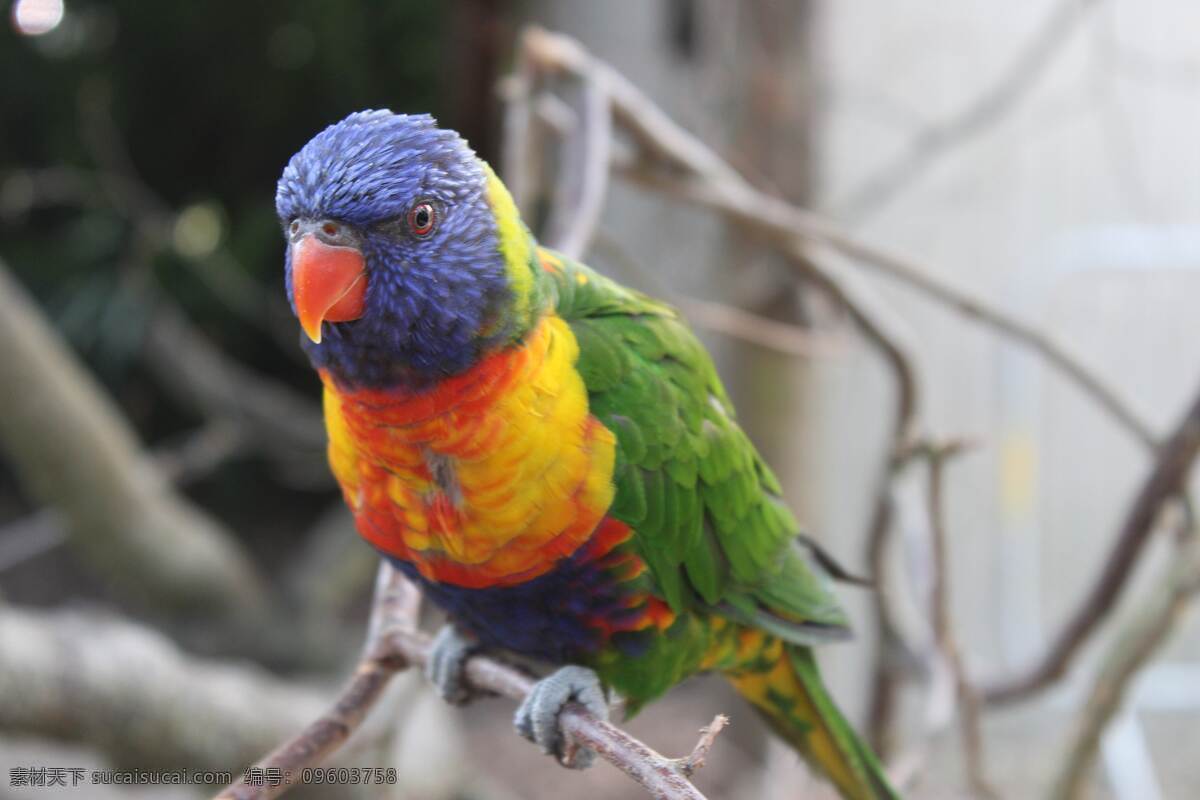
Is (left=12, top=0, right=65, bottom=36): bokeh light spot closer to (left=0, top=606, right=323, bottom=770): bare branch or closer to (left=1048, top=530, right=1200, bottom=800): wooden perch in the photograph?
(left=0, top=606, right=323, bottom=770): bare branch

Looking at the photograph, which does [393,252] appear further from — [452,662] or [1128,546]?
[1128,546]

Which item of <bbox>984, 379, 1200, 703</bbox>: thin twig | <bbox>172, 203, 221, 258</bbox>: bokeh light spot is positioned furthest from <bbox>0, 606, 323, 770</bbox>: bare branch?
<bbox>172, 203, 221, 258</bbox>: bokeh light spot

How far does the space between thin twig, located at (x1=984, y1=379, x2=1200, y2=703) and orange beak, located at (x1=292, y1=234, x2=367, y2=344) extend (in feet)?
4.08

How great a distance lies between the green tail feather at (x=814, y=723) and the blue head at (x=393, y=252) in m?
0.74

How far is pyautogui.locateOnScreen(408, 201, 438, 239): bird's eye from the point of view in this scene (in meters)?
1.02

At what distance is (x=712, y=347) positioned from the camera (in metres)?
4.17

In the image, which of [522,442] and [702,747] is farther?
[522,442]

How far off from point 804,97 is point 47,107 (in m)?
3.37

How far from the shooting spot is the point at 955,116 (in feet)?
12.1

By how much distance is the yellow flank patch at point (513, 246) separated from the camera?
1.09m

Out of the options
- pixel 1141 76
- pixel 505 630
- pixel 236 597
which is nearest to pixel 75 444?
pixel 236 597

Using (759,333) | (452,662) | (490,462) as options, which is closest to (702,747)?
(490,462)

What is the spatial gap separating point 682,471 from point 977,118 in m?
2.14

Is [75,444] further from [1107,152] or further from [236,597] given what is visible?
[1107,152]
